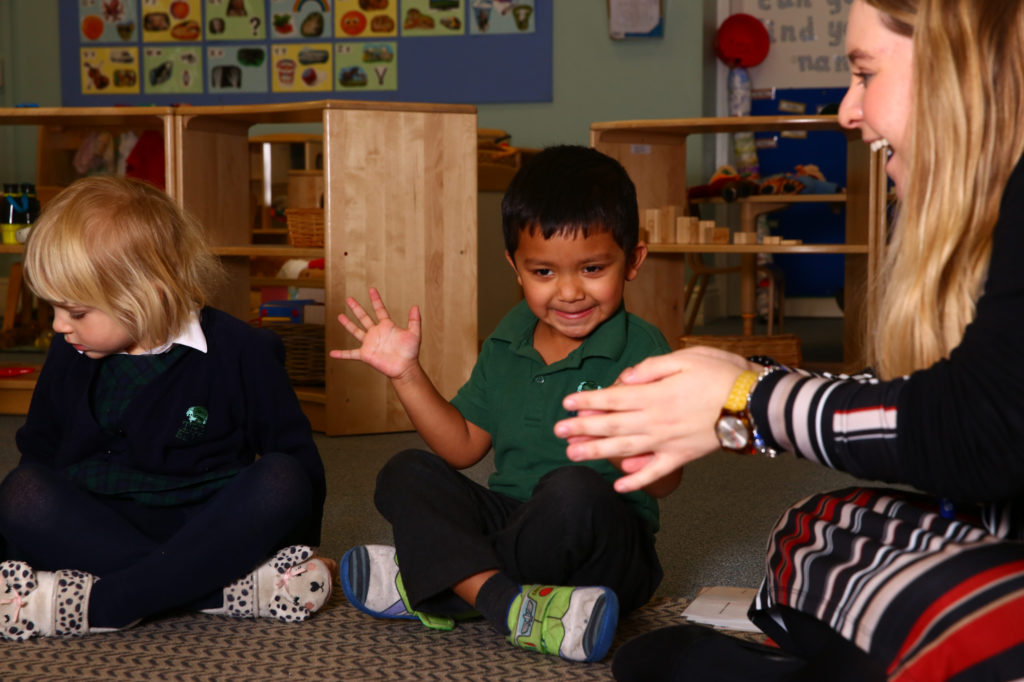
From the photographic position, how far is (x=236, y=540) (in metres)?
1.24

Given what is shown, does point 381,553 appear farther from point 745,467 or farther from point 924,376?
point 745,467

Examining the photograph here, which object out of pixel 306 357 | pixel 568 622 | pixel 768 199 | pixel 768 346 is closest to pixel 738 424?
pixel 568 622

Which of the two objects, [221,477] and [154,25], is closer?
[221,477]

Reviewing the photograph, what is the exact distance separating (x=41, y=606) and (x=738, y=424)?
88cm

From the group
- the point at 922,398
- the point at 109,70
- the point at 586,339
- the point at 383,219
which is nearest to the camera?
the point at 922,398

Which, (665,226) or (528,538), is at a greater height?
(665,226)

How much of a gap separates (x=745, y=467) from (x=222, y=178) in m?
1.49

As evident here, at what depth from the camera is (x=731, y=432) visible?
0.70m

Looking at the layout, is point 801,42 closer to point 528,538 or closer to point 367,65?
point 367,65

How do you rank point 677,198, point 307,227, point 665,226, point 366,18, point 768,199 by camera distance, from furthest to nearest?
point 366,18, point 768,199, point 677,198, point 665,226, point 307,227

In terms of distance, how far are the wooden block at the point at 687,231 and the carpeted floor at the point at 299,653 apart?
6.07 ft

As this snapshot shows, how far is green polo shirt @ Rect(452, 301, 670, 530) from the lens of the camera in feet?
4.20

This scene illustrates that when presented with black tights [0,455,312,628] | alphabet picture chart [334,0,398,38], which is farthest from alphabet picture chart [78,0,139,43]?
black tights [0,455,312,628]

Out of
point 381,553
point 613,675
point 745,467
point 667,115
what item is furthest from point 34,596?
point 667,115
